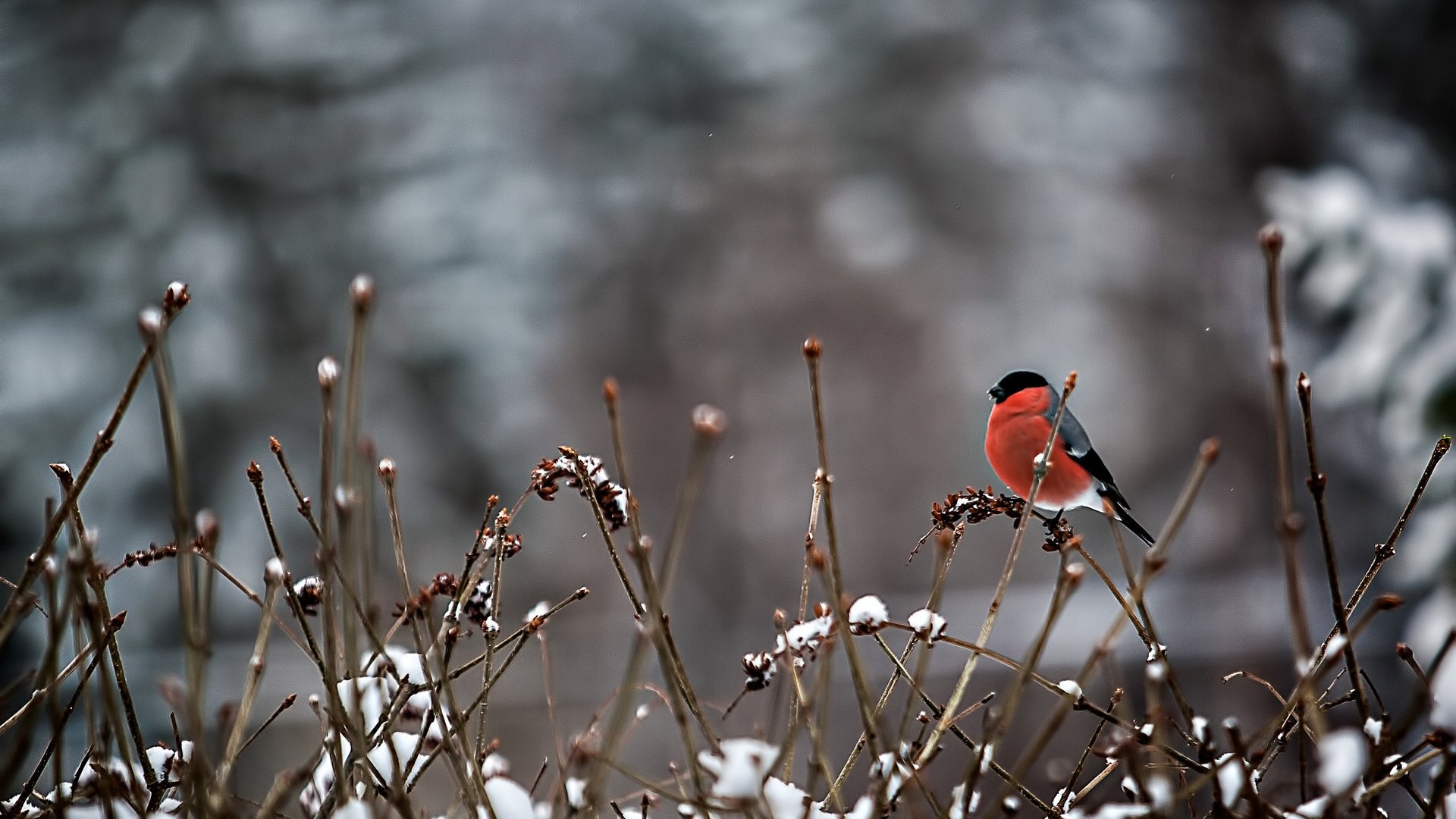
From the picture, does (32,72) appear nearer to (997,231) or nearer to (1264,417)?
(997,231)

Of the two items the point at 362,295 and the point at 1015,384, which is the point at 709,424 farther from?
the point at 1015,384

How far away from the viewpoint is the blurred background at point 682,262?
9.81ft

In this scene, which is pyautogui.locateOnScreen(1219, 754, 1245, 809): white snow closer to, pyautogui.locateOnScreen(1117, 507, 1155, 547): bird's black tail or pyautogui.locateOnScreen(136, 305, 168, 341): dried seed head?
pyautogui.locateOnScreen(1117, 507, 1155, 547): bird's black tail

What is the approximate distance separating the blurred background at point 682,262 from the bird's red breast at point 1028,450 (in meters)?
2.22

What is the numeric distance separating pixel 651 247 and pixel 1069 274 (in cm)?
125

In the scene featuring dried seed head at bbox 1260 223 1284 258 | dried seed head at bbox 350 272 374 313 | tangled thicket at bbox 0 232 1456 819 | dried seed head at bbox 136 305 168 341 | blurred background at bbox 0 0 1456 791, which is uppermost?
blurred background at bbox 0 0 1456 791

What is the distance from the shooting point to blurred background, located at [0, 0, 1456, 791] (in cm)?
299

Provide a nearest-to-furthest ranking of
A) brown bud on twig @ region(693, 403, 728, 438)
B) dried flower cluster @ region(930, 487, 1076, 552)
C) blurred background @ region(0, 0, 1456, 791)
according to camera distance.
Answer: brown bud on twig @ region(693, 403, 728, 438) → dried flower cluster @ region(930, 487, 1076, 552) → blurred background @ region(0, 0, 1456, 791)

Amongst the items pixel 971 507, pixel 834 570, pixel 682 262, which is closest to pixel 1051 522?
pixel 971 507

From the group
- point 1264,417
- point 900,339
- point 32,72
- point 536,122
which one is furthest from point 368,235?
point 1264,417

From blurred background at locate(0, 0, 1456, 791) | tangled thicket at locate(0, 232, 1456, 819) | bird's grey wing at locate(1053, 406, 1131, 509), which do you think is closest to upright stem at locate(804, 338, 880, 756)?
tangled thicket at locate(0, 232, 1456, 819)

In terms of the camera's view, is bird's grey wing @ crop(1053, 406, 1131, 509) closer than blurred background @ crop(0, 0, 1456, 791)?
Yes

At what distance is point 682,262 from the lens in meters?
3.35

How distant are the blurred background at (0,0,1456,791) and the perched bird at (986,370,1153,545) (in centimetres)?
221
